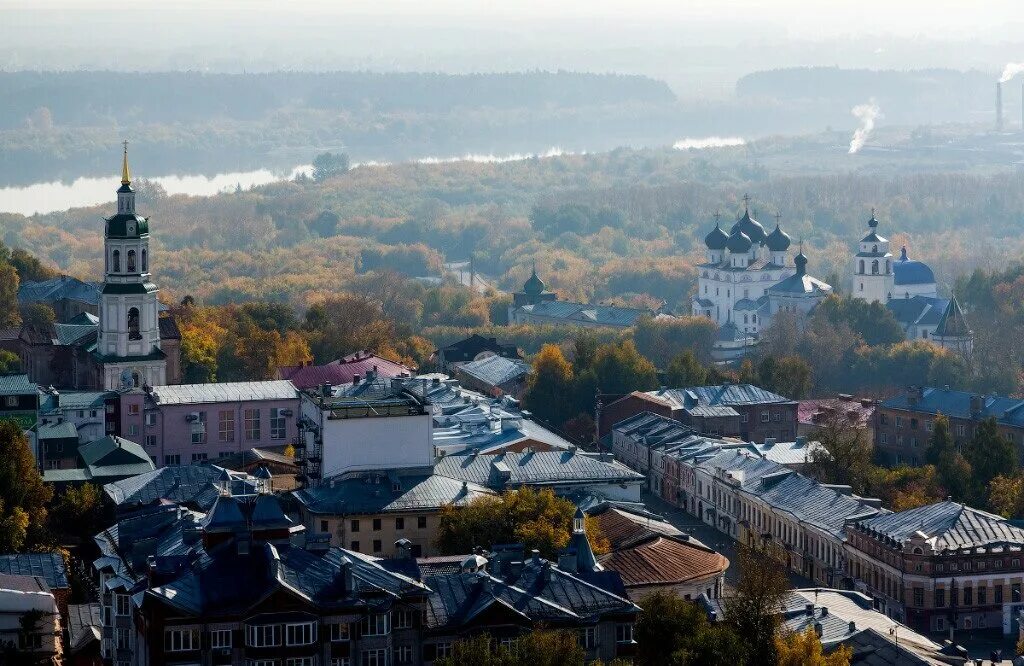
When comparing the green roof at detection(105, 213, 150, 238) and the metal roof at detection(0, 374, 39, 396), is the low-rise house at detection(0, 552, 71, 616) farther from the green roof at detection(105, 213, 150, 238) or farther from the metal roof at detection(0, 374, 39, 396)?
the green roof at detection(105, 213, 150, 238)

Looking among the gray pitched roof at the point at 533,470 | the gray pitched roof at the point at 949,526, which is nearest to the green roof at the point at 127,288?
the gray pitched roof at the point at 533,470

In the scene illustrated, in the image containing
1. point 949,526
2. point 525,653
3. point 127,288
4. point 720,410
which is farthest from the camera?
point 720,410

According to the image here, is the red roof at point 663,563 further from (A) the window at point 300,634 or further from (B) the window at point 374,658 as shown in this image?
(A) the window at point 300,634

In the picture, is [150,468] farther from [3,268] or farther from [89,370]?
[3,268]

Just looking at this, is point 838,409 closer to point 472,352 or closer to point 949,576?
point 472,352

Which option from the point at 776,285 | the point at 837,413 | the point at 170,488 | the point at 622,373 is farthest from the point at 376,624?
the point at 776,285
